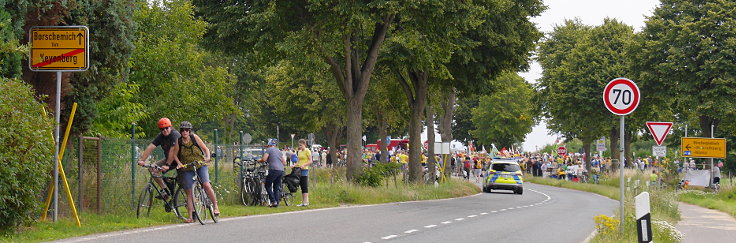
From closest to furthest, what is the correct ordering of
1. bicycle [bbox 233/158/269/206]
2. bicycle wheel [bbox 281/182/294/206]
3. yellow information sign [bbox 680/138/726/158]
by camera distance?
bicycle [bbox 233/158/269/206]
bicycle wheel [bbox 281/182/294/206]
yellow information sign [bbox 680/138/726/158]

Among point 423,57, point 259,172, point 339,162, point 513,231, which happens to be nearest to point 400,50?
point 423,57

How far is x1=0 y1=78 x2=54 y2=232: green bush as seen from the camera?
1127cm

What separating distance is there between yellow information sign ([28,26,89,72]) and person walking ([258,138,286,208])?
22.8 ft

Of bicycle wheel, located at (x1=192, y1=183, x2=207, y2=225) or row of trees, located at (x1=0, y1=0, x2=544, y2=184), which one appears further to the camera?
row of trees, located at (x1=0, y1=0, x2=544, y2=184)

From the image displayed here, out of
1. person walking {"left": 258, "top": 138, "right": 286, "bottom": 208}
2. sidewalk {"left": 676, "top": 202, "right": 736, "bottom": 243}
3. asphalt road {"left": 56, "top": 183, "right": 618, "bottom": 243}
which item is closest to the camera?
asphalt road {"left": 56, "top": 183, "right": 618, "bottom": 243}

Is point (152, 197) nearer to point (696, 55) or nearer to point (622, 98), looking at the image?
point (622, 98)

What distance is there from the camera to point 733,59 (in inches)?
1596

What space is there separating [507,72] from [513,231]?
19622 millimetres

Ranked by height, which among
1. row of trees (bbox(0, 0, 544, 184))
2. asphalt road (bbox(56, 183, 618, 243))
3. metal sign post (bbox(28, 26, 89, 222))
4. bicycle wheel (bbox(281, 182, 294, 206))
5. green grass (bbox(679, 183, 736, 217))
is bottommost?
green grass (bbox(679, 183, 736, 217))

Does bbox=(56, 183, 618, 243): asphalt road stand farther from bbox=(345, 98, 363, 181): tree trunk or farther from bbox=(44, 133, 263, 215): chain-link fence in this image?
bbox=(345, 98, 363, 181): tree trunk

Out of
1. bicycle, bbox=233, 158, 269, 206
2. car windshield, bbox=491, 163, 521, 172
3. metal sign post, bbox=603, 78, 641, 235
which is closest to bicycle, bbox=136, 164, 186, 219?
bicycle, bbox=233, 158, 269, 206

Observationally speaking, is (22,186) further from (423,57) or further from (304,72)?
(423,57)

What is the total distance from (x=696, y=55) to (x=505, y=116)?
164ft

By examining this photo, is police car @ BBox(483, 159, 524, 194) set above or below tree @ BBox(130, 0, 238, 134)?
below
